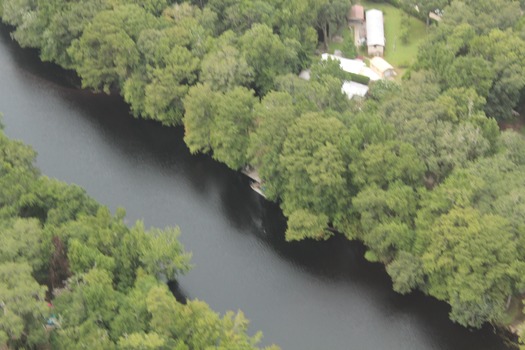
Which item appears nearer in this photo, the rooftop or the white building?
the white building

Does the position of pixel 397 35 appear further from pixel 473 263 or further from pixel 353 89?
pixel 473 263

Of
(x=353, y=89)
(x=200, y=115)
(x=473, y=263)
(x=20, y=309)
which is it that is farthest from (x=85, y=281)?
(x=353, y=89)

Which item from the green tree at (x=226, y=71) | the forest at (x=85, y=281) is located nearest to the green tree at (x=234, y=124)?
the green tree at (x=226, y=71)

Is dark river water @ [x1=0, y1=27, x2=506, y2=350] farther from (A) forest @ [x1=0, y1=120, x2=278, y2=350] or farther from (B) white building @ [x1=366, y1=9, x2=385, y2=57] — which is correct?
(B) white building @ [x1=366, y1=9, x2=385, y2=57]

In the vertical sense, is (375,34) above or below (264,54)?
above

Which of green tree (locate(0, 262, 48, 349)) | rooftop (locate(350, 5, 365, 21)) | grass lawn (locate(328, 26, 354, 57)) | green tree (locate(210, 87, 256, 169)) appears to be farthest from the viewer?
rooftop (locate(350, 5, 365, 21))

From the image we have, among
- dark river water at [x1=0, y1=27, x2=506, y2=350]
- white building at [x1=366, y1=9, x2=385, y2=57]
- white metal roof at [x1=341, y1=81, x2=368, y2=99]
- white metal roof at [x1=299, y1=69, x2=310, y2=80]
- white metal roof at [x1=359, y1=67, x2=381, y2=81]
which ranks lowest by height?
dark river water at [x1=0, y1=27, x2=506, y2=350]

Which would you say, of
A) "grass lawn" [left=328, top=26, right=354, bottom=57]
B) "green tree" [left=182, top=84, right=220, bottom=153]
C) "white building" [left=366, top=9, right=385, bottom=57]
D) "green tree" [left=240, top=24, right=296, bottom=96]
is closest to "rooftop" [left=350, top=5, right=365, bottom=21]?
"white building" [left=366, top=9, right=385, bottom=57]
